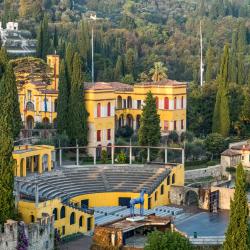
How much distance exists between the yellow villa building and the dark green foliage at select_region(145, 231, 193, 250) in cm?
2381

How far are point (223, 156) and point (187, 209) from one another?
37.6 ft

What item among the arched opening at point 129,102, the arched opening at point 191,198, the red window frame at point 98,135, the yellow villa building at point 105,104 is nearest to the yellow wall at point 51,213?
the arched opening at point 191,198

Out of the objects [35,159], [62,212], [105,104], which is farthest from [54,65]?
[62,212]

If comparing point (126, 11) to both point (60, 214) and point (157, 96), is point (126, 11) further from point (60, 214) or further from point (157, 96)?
point (60, 214)

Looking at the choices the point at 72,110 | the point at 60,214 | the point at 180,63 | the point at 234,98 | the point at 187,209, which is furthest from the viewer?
the point at 180,63

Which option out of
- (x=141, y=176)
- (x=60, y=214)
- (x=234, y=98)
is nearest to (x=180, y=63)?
(x=234, y=98)

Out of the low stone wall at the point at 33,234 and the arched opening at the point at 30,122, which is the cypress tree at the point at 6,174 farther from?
the arched opening at the point at 30,122

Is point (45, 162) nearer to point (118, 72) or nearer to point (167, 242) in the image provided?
point (167, 242)

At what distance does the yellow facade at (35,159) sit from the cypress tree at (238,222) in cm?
1769

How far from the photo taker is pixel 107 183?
52.1m

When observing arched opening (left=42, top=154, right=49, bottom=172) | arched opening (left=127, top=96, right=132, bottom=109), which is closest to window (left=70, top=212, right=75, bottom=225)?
arched opening (left=42, top=154, right=49, bottom=172)

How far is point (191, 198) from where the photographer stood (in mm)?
53375

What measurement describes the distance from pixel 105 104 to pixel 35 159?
36.9ft

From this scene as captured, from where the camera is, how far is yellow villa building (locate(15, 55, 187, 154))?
6066 cm
